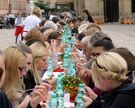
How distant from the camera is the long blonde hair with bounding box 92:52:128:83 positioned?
322 cm

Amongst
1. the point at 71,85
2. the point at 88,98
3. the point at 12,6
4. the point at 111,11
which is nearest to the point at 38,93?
the point at 88,98

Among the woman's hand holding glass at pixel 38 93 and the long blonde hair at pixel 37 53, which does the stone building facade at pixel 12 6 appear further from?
the woman's hand holding glass at pixel 38 93

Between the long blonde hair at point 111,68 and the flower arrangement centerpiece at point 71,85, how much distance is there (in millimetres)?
1465

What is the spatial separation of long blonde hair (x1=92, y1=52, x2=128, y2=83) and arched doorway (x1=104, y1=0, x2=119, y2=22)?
46901 millimetres

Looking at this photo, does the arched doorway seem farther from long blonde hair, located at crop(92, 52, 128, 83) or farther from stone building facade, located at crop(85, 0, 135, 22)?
long blonde hair, located at crop(92, 52, 128, 83)

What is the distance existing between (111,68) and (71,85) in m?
1.68

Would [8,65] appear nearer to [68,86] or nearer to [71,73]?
[68,86]

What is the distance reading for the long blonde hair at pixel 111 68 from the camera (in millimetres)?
3225

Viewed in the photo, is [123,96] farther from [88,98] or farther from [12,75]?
[12,75]

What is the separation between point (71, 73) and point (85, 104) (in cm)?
179

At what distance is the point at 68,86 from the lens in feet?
16.0

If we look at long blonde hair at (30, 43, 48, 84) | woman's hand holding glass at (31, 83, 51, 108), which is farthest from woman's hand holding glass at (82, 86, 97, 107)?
long blonde hair at (30, 43, 48, 84)

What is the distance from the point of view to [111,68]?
127 inches

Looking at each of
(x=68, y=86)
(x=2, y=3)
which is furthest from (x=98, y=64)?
(x=2, y=3)
